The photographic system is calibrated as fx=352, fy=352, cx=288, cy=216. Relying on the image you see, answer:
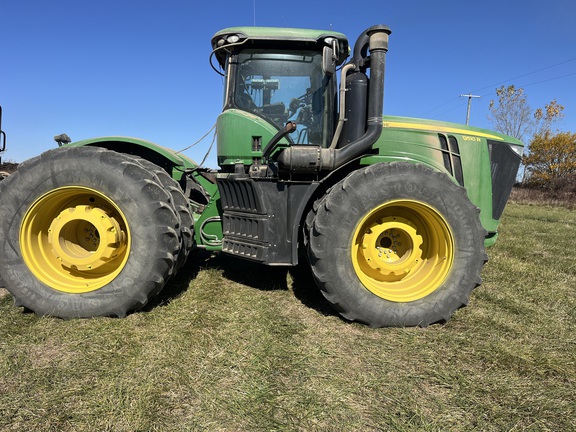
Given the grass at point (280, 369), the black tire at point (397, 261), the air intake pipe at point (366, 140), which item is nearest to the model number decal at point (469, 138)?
the black tire at point (397, 261)

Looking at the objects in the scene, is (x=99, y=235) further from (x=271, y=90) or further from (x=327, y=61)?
(x=327, y=61)

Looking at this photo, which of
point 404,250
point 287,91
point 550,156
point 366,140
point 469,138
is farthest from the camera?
point 550,156

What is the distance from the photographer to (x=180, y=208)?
3.16 meters

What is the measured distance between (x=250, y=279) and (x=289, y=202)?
1.17 m

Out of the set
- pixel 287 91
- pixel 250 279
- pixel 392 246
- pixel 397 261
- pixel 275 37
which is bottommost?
pixel 250 279

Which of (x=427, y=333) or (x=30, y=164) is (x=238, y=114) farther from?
(x=427, y=333)

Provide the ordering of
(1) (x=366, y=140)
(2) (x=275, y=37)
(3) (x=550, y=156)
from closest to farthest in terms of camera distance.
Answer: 1. (1) (x=366, y=140)
2. (2) (x=275, y=37)
3. (3) (x=550, y=156)

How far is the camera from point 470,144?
11.2ft

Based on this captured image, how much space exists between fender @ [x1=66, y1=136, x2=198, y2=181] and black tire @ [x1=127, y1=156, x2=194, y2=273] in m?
0.37

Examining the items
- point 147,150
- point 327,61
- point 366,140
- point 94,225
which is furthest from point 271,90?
point 94,225

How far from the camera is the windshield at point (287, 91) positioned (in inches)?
128

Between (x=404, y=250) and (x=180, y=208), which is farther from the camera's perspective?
(x=180, y=208)

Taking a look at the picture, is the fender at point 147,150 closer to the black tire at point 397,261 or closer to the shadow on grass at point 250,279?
the shadow on grass at point 250,279

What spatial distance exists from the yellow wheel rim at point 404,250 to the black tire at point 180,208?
1.43 metres
